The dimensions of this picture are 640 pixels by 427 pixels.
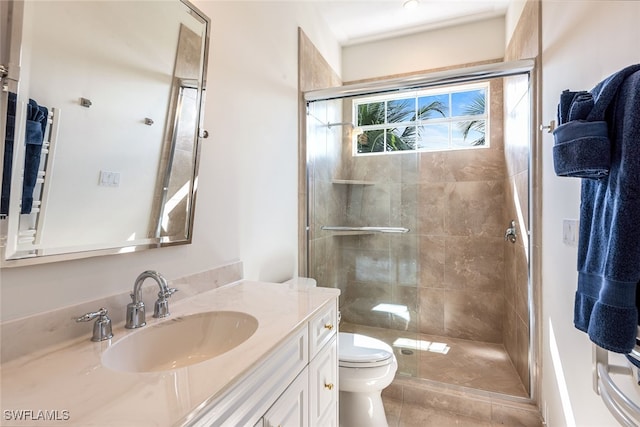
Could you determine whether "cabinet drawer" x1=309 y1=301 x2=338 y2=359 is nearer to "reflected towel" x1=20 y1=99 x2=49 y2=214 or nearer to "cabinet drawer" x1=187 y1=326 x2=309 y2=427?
"cabinet drawer" x1=187 y1=326 x2=309 y2=427

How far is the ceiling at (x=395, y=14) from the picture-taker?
7.70 ft

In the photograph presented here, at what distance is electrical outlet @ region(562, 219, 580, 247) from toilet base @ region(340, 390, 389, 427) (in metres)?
1.18

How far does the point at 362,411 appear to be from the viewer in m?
1.59

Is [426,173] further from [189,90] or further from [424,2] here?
[189,90]

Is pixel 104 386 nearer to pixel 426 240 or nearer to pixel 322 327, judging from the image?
pixel 322 327

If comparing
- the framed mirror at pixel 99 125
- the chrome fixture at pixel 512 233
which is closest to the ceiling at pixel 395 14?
the framed mirror at pixel 99 125

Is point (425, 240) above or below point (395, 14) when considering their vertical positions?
below

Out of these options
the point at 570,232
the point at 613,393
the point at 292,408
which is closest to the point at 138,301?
the point at 292,408

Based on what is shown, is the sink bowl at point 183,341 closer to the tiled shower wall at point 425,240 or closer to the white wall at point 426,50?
the tiled shower wall at point 425,240

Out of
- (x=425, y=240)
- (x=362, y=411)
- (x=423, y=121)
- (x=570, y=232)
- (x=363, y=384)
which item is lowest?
(x=362, y=411)

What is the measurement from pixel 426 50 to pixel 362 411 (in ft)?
9.43

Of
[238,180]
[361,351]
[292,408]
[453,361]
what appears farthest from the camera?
[453,361]

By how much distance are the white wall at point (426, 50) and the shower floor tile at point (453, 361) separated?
234 cm

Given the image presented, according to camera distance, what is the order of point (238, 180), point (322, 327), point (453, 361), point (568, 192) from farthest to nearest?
point (453, 361) → point (238, 180) → point (568, 192) → point (322, 327)
